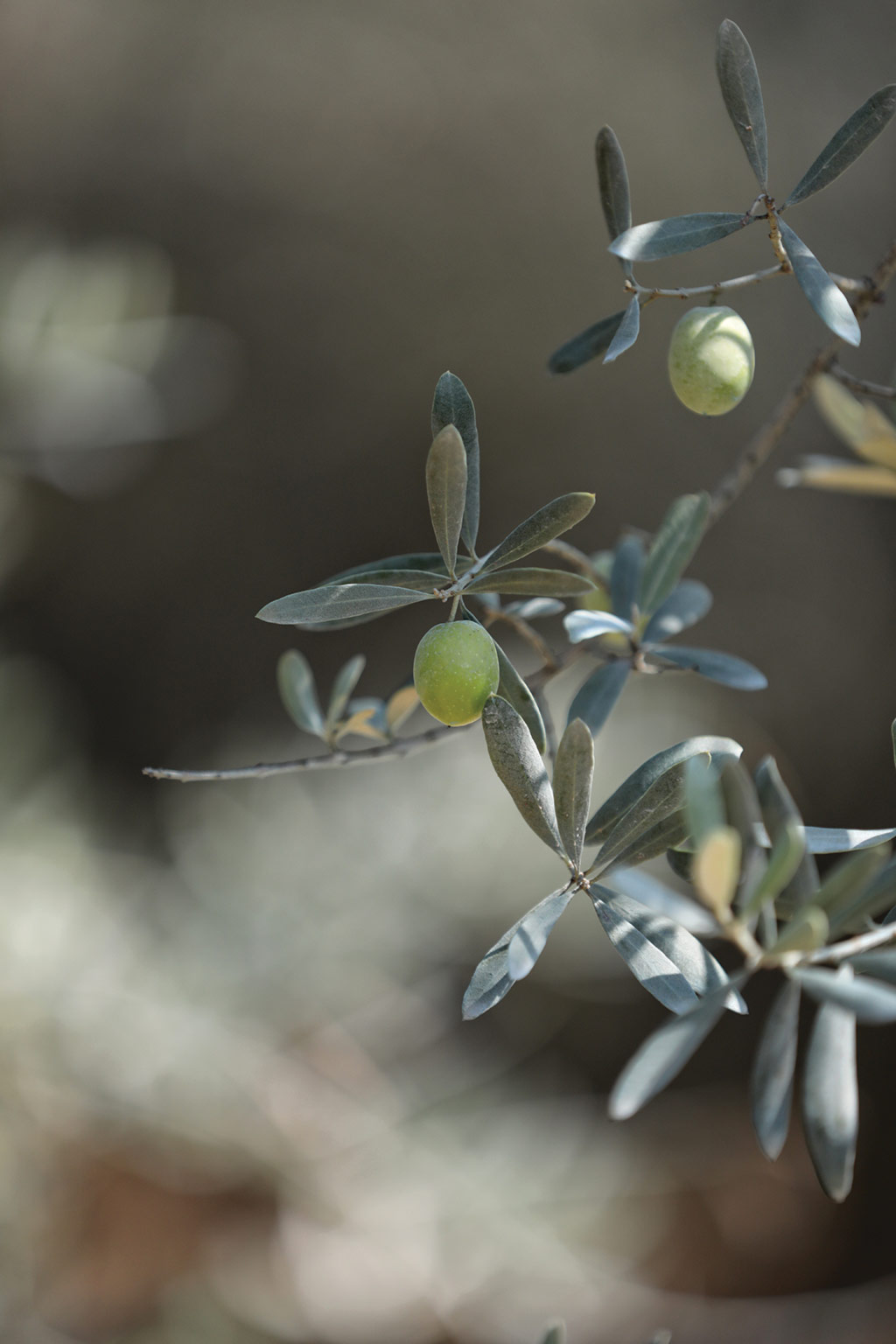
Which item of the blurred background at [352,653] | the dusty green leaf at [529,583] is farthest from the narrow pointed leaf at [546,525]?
the blurred background at [352,653]

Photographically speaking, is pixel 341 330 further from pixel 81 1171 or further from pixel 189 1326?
pixel 189 1326

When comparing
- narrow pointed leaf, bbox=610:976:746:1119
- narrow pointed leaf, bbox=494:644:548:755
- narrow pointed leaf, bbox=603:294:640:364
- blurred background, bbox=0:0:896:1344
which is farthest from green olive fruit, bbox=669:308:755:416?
blurred background, bbox=0:0:896:1344

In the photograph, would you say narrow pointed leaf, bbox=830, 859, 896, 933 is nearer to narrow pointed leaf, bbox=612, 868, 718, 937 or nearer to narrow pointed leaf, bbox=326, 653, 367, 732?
narrow pointed leaf, bbox=612, 868, 718, 937

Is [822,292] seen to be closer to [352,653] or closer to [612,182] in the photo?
[612,182]

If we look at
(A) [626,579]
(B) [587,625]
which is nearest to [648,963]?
(B) [587,625]

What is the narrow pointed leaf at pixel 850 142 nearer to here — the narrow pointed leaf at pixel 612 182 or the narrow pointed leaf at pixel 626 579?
the narrow pointed leaf at pixel 612 182
